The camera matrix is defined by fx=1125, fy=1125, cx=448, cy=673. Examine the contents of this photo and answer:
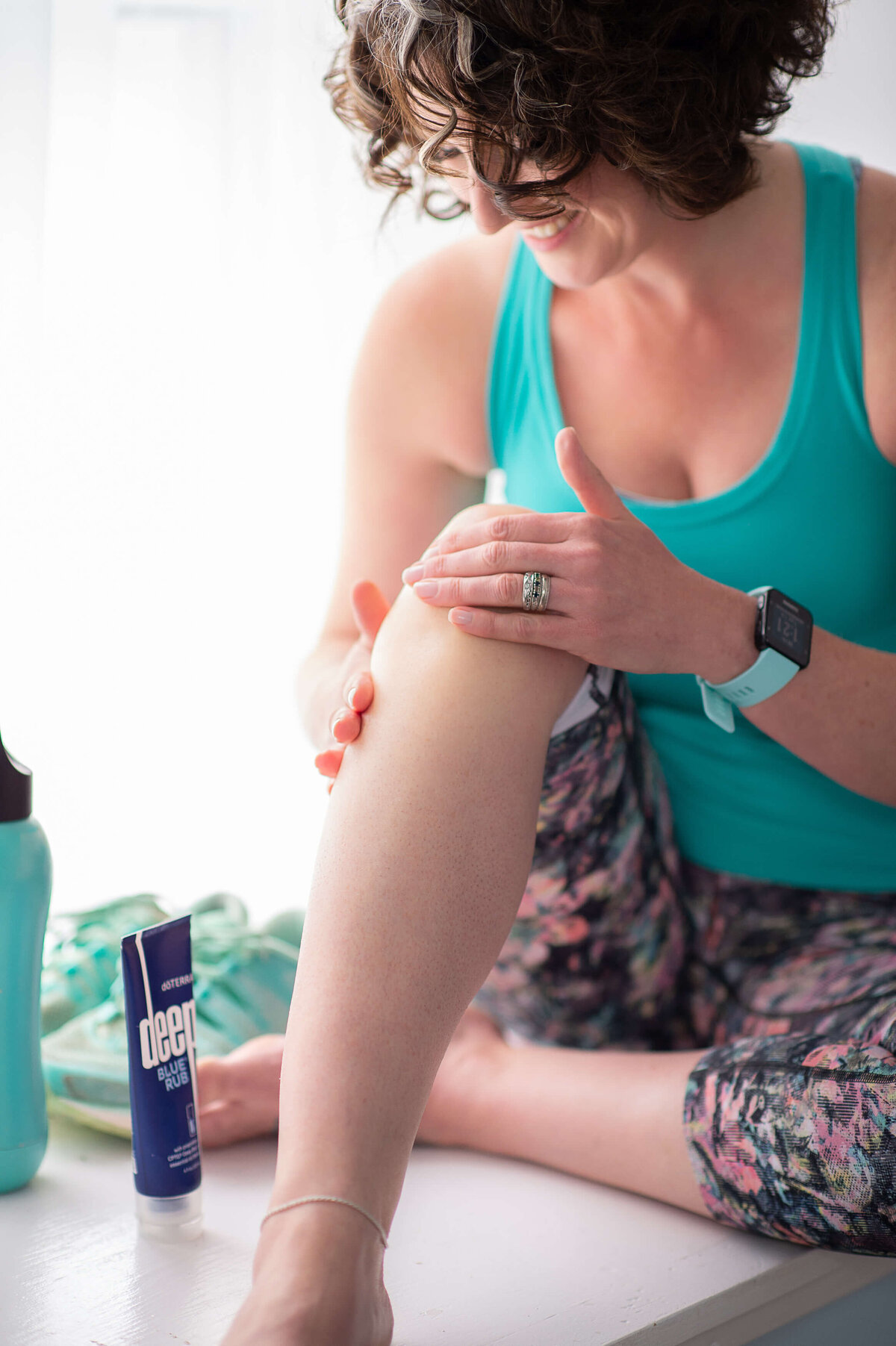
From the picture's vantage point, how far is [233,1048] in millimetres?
962

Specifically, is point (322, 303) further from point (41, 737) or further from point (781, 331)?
point (781, 331)

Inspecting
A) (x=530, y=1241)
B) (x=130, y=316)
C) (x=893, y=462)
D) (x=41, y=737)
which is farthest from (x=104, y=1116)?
→ (x=130, y=316)

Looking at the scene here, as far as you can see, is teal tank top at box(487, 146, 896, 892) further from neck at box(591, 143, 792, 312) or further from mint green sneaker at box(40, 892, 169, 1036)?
mint green sneaker at box(40, 892, 169, 1036)

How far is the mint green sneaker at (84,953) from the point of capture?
984 mm

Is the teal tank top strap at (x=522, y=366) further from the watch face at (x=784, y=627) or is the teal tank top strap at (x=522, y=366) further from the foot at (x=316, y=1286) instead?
the foot at (x=316, y=1286)

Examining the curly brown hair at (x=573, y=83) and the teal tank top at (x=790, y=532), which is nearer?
the curly brown hair at (x=573, y=83)

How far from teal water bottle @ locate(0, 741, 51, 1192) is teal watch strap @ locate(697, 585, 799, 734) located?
1.52 feet

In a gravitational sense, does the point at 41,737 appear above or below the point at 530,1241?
above

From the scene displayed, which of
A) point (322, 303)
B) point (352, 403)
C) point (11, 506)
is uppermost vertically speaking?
point (322, 303)

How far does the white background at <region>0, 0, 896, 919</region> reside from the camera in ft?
4.14

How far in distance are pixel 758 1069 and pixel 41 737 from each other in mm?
936

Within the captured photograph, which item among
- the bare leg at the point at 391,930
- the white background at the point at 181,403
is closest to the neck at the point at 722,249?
the bare leg at the point at 391,930

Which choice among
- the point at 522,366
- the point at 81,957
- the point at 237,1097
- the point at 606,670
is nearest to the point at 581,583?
the point at 606,670

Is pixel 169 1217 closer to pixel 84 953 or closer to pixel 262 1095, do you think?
pixel 262 1095
